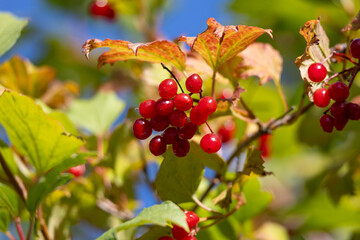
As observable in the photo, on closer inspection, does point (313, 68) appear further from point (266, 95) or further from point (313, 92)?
point (266, 95)

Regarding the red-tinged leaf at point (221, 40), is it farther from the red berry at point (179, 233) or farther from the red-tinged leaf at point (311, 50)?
the red berry at point (179, 233)

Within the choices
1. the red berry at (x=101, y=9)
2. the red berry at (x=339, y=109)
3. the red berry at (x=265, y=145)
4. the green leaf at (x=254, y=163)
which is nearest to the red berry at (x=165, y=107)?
the green leaf at (x=254, y=163)

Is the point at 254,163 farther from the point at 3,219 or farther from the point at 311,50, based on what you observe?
the point at 3,219

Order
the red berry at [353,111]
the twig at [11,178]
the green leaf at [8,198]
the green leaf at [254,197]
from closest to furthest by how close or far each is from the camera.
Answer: the red berry at [353,111] → the green leaf at [8,198] → the twig at [11,178] → the green leaf at [254,197]

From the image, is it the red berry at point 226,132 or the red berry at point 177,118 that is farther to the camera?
the red berry at point 226,132

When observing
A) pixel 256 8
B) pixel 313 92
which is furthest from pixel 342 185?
pixel 256 8

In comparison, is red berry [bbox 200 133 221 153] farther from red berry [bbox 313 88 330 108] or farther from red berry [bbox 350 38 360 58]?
red berry [bbox 350 38 360 58]
